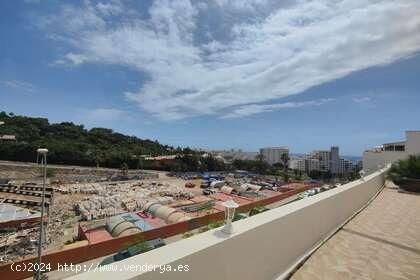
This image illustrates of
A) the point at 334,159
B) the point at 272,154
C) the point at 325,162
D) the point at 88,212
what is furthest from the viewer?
the point at 272,154

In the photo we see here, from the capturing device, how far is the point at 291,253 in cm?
322

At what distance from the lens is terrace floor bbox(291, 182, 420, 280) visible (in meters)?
3.11

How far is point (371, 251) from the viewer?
372 cm

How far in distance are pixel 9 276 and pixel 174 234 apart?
312 inches

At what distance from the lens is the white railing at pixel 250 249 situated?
1.66m

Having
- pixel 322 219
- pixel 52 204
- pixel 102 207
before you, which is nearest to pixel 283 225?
pixel 322 219

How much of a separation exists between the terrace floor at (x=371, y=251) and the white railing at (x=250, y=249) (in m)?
0.19

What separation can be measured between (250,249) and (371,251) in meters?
2.30

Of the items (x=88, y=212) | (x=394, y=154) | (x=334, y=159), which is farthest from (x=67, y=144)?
(x=334, y=159)

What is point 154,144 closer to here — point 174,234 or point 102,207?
point 102,207

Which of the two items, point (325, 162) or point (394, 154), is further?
point (325, 162)

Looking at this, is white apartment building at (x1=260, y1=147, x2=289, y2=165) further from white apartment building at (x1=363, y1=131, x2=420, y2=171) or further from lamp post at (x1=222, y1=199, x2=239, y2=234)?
lamp post at (x1=222, y1=199, x2=239, y2=234)

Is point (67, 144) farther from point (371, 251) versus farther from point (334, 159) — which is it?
point (334, 159)

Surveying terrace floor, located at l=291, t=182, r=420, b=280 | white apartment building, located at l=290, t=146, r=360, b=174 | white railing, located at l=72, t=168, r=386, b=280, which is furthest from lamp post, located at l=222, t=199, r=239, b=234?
white apartment building, located at l=290, t=146, r=360, b=174
